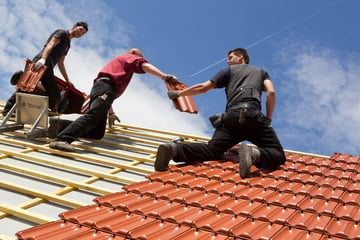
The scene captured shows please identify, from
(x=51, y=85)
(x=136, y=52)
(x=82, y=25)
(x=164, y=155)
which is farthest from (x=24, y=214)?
(x=82, y=25)

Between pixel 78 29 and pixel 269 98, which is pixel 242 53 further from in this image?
pixel 78 29

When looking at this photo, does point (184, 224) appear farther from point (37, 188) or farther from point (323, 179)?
point (323, 179)

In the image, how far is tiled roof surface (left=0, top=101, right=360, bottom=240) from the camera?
2.60 metres

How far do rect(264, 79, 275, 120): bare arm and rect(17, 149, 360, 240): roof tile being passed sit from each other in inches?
26.2

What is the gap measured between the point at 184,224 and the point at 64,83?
499 cm

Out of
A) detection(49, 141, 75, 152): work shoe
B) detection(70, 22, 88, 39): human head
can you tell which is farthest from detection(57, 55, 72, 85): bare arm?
detection(49, 141, 75, 152): work shoe

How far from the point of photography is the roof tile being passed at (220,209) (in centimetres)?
255

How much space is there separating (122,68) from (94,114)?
719mm

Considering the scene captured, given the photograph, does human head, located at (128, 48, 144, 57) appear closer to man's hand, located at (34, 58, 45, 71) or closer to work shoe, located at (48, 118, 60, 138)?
man's hand, located at (34, 58, 45, 71)

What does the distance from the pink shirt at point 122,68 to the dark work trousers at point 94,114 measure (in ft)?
0.32

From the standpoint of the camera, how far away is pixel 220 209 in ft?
9.96

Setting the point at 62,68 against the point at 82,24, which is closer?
the point at 82,24

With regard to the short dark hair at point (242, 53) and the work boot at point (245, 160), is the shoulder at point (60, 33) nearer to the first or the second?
the short dark hair at point (242, 53)

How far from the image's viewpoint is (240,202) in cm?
327
